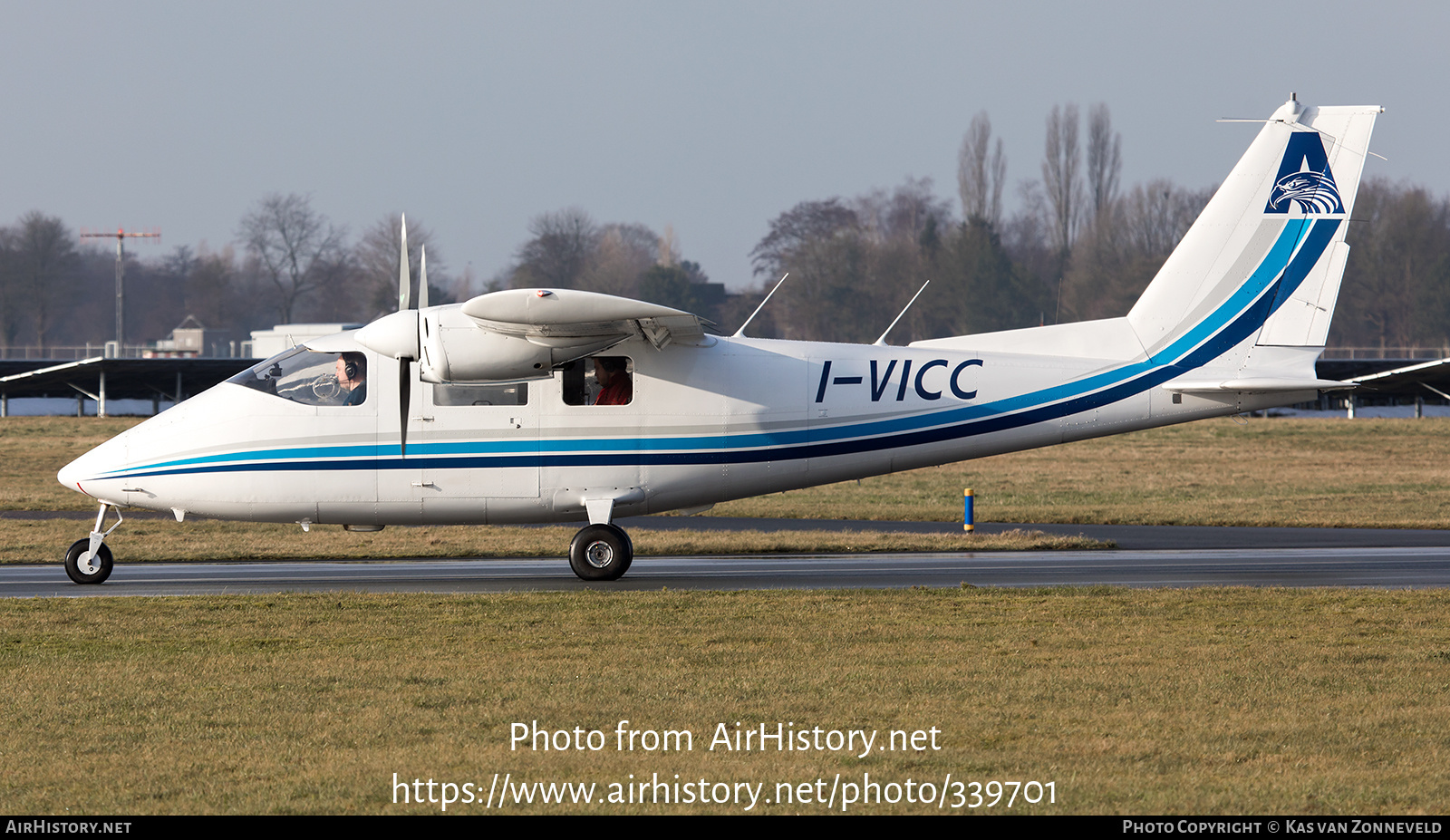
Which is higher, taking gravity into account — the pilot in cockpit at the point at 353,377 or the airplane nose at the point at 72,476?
the pilot in cockpit at the point at 353,377

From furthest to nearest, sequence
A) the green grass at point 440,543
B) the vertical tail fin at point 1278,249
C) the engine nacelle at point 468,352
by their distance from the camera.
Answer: the green grass at point 440,543 < the vertical tail fin at point 1278,249 < the engine nacelle at point 468,352

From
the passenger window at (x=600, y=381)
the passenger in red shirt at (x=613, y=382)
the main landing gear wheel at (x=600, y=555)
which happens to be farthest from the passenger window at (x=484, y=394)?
the main landing gear wheel at (x=600, y=555)

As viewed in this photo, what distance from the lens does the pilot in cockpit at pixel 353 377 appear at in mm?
15008

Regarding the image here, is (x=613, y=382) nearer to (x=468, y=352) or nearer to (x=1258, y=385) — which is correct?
(x=468, y=352)

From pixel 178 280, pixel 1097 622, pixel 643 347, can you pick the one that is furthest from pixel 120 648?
pixel 178 280

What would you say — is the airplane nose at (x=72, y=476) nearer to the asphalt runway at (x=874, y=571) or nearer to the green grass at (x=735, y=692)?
the asphalt runway at (x=874, y=571)

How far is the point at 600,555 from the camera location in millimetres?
15102

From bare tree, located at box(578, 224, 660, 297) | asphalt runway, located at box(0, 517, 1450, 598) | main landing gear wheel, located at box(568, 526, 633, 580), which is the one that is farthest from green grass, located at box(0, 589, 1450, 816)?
bare tree, located at box(578, 224, 660, 297)

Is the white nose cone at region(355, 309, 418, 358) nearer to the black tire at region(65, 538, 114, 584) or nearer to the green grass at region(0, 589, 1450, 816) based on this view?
the green grass at region(0, 589, 1450, 816)

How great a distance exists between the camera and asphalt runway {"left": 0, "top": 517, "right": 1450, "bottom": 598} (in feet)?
48.7

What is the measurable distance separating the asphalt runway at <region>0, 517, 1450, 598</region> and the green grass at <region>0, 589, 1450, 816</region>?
4.40 feet

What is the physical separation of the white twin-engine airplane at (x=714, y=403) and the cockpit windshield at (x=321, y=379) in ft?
0.07

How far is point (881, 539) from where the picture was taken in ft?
65.0

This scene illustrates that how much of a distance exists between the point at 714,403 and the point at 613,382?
3.94ft
